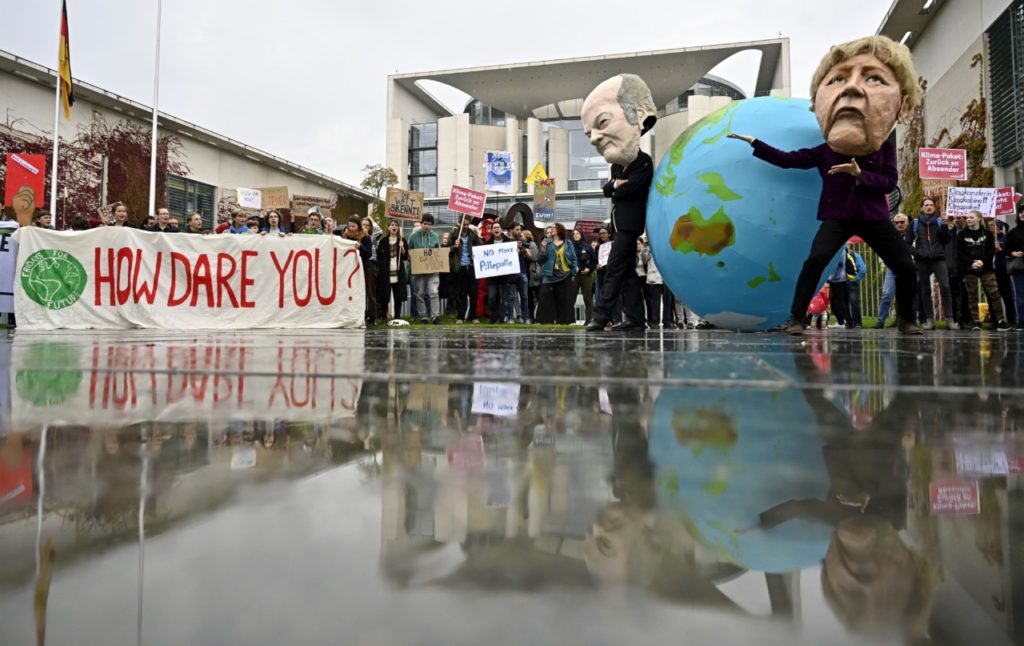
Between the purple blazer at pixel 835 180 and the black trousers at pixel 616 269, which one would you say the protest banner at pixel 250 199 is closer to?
the black trousers at pixel 616 269

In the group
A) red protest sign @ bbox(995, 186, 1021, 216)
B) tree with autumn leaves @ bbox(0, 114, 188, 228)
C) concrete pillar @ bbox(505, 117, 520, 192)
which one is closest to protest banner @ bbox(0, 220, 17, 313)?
tree with autumn leaves @ bbox(0, 114, 188, 228)

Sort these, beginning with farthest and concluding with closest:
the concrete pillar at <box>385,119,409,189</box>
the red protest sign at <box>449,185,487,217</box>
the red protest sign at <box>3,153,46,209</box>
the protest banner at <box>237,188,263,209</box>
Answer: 1. the concrete pillar at <box>385,119,409,189</box>
2. the red protest sign at <box>3,153,46,209</box>
3. the protest banner at <box>237,188,263,209</box>
4. the red protest sign at <box>449,185,487,217</box>

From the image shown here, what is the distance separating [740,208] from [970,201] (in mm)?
8571

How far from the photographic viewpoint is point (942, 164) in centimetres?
1152

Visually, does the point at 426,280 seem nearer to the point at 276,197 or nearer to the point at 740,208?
the point at 276,197

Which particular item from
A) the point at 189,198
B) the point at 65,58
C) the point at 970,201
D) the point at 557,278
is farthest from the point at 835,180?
the point at 189,198

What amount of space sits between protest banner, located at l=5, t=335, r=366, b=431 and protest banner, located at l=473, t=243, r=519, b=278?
8600 mm

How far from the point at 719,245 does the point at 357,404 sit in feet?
11.4

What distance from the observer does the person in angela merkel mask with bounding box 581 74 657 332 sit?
5.42 meters

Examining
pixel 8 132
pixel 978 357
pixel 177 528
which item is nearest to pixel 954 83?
pixel 978 357

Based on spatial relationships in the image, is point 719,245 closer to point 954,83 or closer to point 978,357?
point 978,357

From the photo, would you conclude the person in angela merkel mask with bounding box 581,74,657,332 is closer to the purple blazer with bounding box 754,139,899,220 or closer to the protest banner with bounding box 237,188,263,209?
the purple blazer with bounding box 754,139,899,220

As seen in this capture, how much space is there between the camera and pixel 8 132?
1848cm

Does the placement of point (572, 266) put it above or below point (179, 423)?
above
